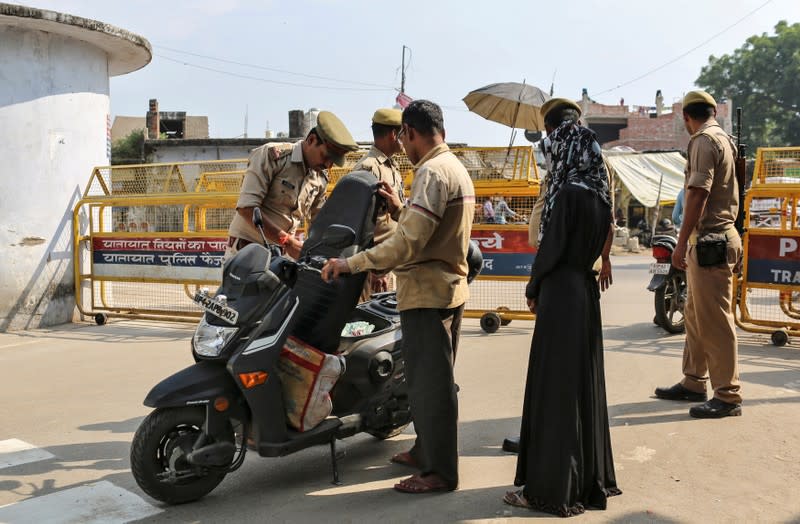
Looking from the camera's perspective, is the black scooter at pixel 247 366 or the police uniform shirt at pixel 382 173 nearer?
the black scooter at pixel 247 366

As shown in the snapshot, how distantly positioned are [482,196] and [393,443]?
15.5 ft

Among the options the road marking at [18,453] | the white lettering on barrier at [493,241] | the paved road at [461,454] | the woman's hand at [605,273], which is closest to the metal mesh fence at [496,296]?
the white lettering on barrier at [493,241]

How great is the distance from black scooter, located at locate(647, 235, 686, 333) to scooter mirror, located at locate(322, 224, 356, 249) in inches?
202

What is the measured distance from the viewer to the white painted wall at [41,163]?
8.87 metres

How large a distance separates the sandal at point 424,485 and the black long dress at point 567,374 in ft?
1.46

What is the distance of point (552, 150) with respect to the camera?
3.86m

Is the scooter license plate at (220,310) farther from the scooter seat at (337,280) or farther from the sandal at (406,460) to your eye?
the sandal at (406,460)

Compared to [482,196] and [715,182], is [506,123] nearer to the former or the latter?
[482,196]

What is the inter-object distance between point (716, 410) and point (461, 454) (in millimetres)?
1751

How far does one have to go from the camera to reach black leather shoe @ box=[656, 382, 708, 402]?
17.7 feet

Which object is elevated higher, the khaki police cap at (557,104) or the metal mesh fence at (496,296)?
the khaki police cap at (557,104)

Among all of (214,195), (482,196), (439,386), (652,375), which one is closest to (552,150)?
(439,386)

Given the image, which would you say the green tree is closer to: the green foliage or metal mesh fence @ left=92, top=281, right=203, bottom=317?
the green foliage

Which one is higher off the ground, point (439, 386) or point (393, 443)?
point (439, 386)
